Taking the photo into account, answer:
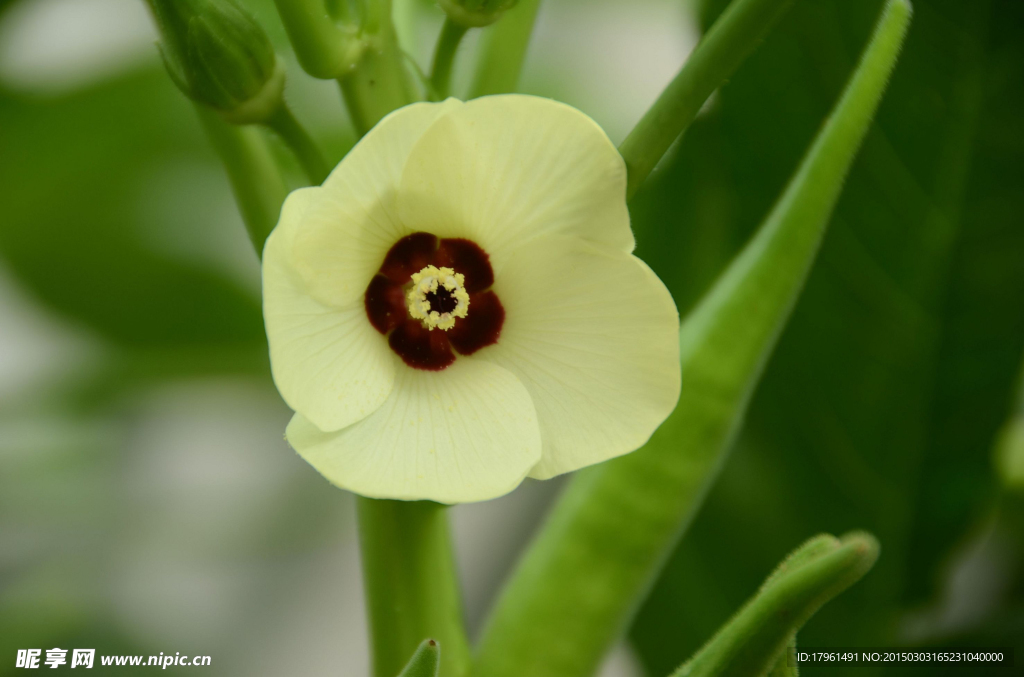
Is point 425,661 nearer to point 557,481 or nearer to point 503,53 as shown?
point 503,53

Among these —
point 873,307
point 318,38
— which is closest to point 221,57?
point 318,38

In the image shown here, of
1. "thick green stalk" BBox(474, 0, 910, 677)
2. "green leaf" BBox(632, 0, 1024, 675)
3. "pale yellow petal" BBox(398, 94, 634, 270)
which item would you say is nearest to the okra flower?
"pale yellow petal" BBox(398, 94, 634, 270)

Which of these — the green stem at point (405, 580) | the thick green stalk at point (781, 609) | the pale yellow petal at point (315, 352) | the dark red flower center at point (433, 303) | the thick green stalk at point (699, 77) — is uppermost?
the thick green stalk at point (699, 77)

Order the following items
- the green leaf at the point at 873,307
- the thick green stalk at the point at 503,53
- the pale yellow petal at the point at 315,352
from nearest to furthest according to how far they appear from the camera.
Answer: the pale yellow petal at the point at 315,352, the thick green stalk at the point at 503,53, the green leaf at the point at 873,307

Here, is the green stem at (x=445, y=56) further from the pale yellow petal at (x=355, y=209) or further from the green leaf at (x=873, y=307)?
the green leaf at (x=873, y=307)

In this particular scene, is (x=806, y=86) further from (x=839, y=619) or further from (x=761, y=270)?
(x=839, y=619)

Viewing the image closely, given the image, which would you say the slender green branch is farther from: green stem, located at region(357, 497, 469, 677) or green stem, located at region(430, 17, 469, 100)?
green stem, located at region(357, 497, 469, 677)

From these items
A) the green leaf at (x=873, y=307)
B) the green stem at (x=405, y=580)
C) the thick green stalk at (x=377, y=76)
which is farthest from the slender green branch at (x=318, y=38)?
the green leaf at (x=873, y=307)
